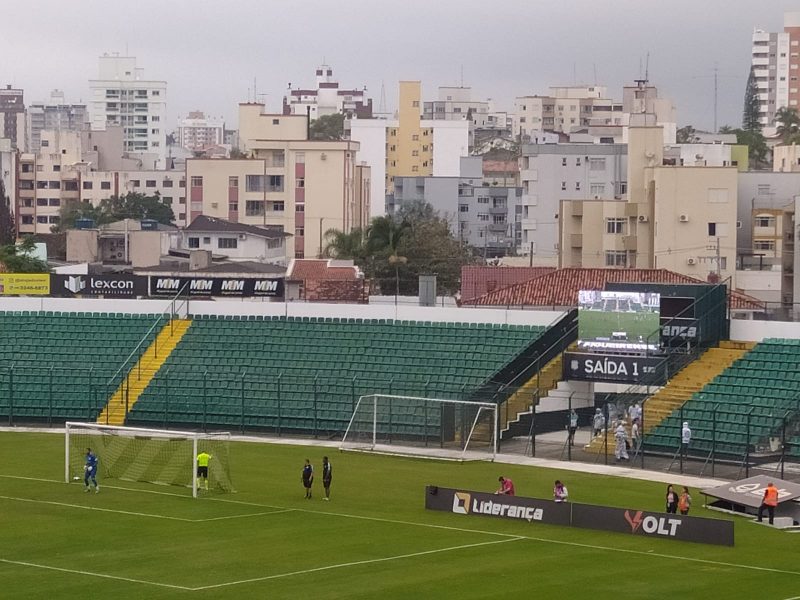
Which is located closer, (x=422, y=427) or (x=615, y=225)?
(x=422, y=427)

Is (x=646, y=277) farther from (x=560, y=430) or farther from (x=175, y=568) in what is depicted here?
(x=175, y=568)

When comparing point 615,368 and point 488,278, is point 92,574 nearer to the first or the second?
point 615,368

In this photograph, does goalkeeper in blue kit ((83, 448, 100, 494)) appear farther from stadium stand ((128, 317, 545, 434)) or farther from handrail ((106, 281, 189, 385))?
handrail ((106, 281, 189, 385))

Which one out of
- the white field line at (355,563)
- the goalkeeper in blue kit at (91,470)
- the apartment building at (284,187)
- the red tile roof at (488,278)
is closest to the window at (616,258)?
the red tile roof at (488,278)

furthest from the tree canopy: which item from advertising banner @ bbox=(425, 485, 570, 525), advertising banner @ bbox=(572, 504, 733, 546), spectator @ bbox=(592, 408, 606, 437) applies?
advertising banner @ bbox=(572, 504, 733, 546)

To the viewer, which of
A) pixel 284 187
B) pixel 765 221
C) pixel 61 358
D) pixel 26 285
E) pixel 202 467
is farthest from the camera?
pixel 284 187

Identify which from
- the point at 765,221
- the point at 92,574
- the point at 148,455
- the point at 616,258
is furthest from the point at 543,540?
the point at 616,258

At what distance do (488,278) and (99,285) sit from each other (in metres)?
26.5

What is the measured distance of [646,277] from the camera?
8475 centimetres

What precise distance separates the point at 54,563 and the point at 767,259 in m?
83.4

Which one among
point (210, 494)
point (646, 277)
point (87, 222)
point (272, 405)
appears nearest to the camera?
point (210, 494)

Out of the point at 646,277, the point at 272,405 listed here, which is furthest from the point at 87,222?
the point at 272,405

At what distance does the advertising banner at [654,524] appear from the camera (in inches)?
1578

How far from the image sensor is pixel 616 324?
63500 mm
